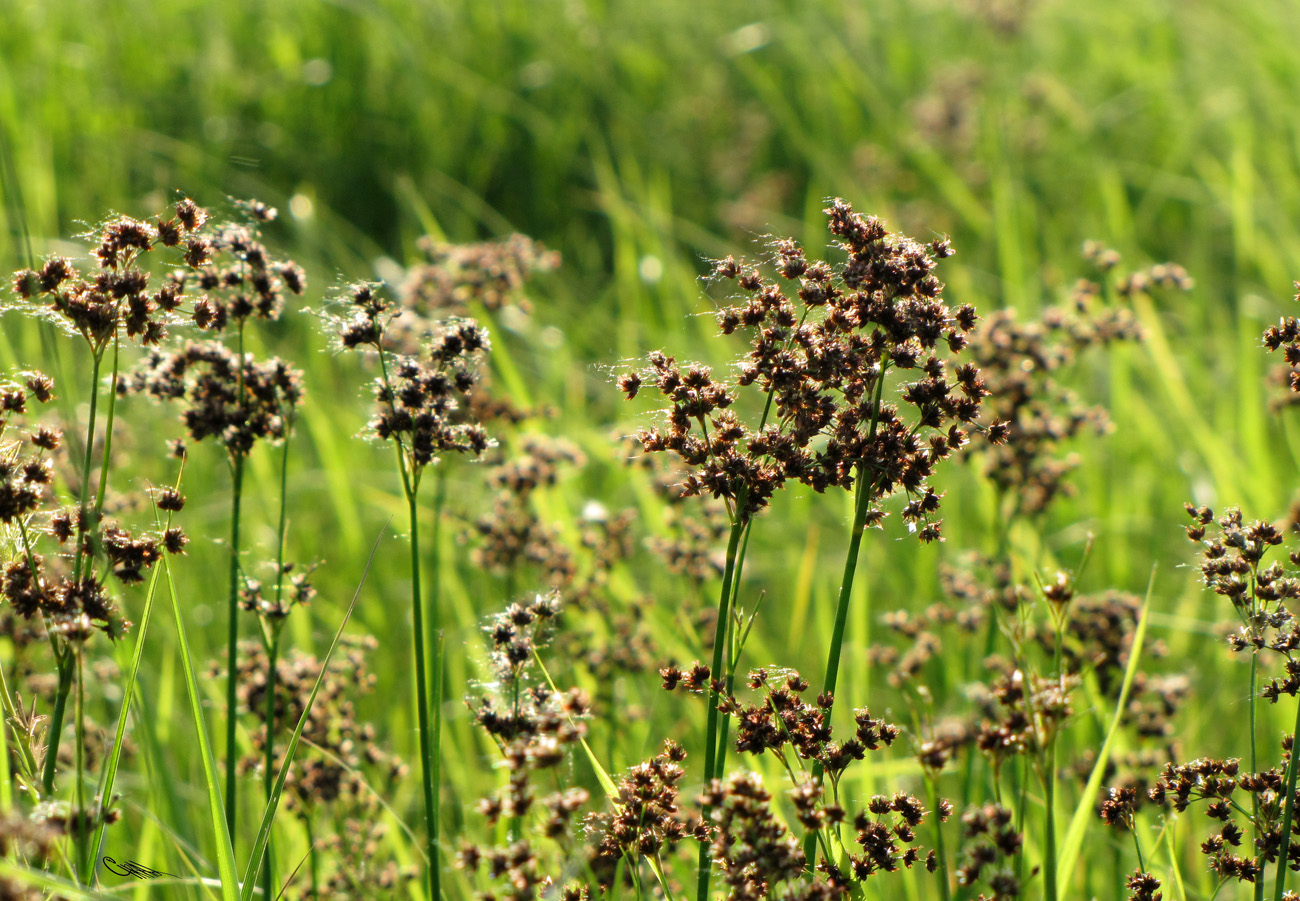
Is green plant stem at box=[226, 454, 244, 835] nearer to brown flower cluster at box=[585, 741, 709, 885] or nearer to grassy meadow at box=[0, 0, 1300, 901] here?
grassy meadow at box=[0, 0, 1300, 901]

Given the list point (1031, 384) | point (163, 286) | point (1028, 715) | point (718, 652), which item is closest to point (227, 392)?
point (163, 286)

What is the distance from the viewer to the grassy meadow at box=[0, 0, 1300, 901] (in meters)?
2.26

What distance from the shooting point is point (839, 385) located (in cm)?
197

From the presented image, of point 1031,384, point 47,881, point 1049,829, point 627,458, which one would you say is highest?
point 1031,384

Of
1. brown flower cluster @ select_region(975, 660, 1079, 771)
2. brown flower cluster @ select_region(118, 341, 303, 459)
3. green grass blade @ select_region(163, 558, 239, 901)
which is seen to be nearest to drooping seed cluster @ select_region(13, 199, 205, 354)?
brown flower cluster @ select_region(118, 341, 303, 459)

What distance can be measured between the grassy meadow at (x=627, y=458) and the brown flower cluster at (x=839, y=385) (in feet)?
0.23

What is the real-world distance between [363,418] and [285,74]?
3.53m

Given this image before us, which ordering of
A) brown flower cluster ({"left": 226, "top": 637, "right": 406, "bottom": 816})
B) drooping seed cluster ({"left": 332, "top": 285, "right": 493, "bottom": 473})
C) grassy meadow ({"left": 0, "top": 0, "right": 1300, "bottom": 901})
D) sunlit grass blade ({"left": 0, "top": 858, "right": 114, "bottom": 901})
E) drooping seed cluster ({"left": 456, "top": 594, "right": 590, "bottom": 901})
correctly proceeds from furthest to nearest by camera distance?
brown flower cluster ({"left": 226, "top": 637, "right": 406, "bottom": 816}) → grassy meadow ({"left": 0, "top": 0, "right": 1300, "bottom": 901}) → drooping seed cluster ({"left": 332, "top": 285, "right": 493, "bottom": 473}) → drooping seed cluster ({"left": 456, "top": 594, "right": 590, "bottom": 901}) → sunlit grass blade ({"left": 0, "top": 858, "right": 114, "bottom": 901})

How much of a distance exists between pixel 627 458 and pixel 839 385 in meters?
0.44

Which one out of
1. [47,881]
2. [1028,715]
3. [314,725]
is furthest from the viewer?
[314,725]

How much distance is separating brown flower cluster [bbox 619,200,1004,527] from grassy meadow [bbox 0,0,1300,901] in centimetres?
7

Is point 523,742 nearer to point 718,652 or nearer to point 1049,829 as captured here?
point 718,652

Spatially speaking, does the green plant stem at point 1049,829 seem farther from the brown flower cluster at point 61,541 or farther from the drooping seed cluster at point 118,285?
the drooping seed cluster at point 118,285

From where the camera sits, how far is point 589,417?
7008 millimetres
